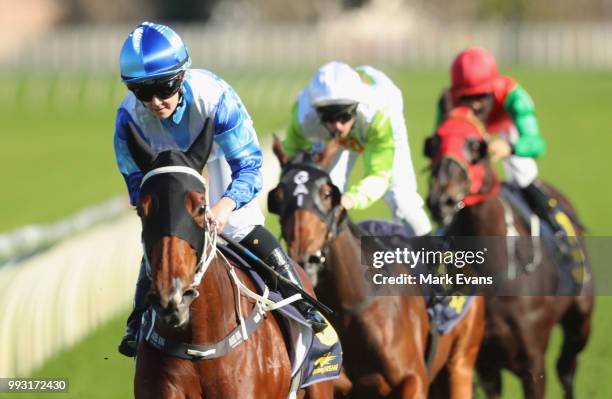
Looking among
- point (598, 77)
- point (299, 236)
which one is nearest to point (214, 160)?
point (299, 236)

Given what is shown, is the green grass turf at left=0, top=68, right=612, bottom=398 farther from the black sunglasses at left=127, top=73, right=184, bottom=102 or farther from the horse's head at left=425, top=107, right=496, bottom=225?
the horse's head at left=425, top=107, right=496, bottom=225

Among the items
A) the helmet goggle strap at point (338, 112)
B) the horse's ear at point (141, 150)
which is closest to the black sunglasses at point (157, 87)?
the horse's ear at point (141, 150)

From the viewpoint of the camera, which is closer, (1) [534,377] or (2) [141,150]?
(2) [141,150]

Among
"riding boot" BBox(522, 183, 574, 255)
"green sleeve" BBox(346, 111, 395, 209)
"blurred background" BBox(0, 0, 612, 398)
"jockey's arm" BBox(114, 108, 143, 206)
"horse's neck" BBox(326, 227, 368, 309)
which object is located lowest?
"blurred background" BBox(0, 0, 612, 398)

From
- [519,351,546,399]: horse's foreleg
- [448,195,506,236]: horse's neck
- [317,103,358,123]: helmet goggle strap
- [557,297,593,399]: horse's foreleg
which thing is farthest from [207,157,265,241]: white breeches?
[557,297,593,399]: horse's foreleg

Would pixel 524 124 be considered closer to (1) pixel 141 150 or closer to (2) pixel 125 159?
(2) pixel 125 159

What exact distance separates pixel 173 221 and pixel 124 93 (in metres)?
37.4

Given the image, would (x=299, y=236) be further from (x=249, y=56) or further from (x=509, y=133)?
(x=249, y=56)

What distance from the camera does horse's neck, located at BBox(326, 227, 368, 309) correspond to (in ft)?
19.9

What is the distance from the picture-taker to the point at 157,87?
14.9ft

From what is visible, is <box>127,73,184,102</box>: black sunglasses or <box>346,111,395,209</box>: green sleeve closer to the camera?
<box>127,73,184,102</box>: black sunglasses

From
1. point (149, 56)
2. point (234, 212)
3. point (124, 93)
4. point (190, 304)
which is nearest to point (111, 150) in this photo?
point (124, 93)

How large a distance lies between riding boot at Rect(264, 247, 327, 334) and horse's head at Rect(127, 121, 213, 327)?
3.39 ft

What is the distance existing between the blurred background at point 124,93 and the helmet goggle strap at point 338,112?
5.39 ft
